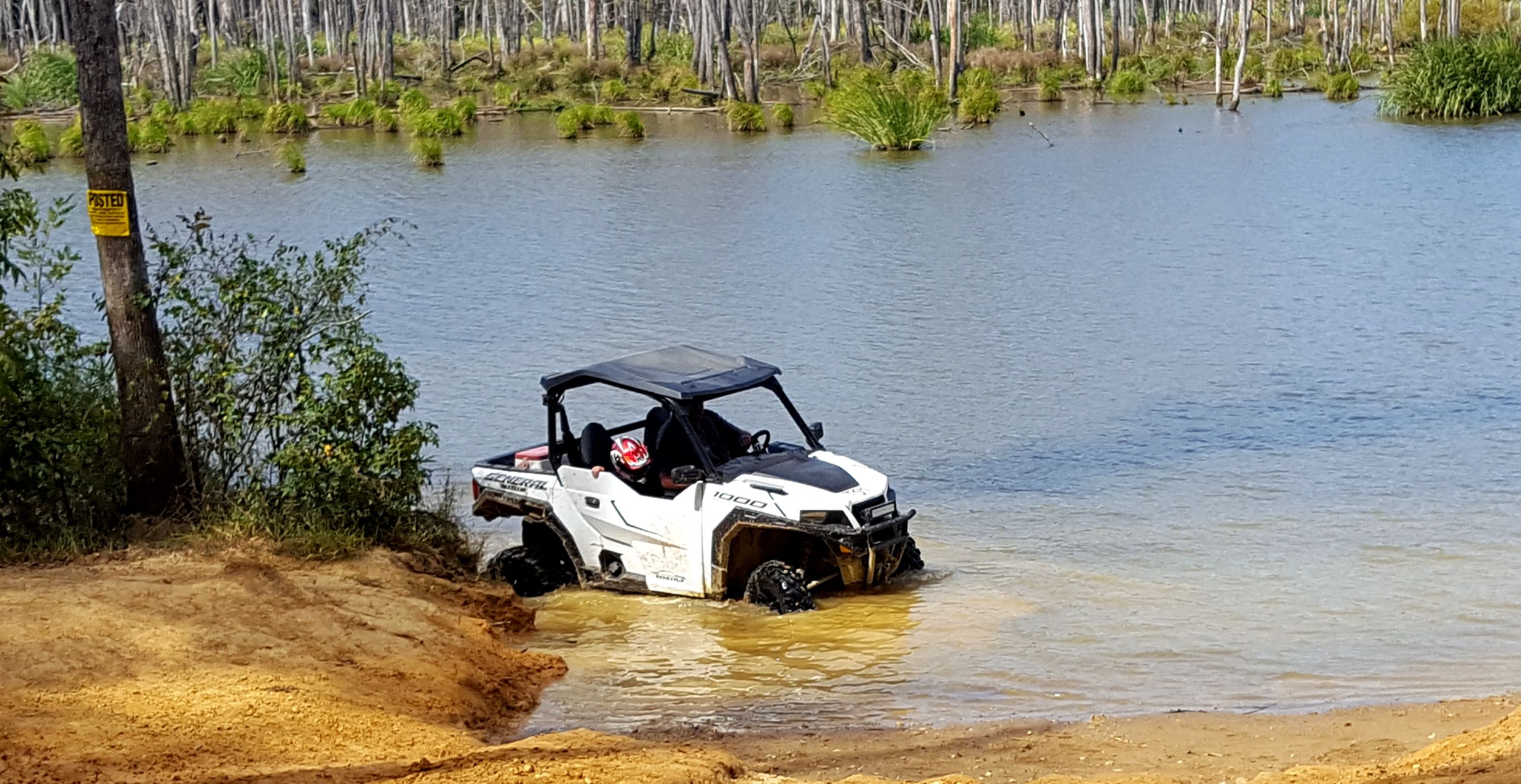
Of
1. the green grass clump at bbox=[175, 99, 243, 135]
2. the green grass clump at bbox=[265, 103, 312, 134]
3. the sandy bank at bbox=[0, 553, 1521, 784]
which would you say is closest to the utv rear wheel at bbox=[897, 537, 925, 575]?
the sandy bank at bbox=[0, 553, 1521, 784]

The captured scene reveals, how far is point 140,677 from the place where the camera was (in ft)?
27.2

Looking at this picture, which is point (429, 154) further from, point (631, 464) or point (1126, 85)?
point (631, 464)

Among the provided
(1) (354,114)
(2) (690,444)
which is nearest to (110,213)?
(2) (690,444)

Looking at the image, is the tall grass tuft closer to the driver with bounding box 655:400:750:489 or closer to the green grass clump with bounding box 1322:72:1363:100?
the green grass clump with bounding box 1322:72:1363:100

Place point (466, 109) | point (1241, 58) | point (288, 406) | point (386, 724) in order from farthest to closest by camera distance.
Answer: point (466, 109) < point (1241, 58) < point (288, 406) < point (386, 724)

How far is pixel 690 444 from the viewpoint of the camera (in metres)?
11.4

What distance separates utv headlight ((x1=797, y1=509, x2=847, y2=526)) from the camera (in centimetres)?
1072

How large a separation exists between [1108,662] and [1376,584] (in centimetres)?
258

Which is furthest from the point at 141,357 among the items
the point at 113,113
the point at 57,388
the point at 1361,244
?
the point at 1361,244

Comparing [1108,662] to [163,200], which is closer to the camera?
[1108,662]

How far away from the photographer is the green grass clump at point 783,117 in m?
50.6

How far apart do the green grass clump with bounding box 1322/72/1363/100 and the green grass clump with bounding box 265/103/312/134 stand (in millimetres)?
30864

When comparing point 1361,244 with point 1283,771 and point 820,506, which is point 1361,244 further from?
point 1283,771

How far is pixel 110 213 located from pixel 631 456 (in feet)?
11.6
